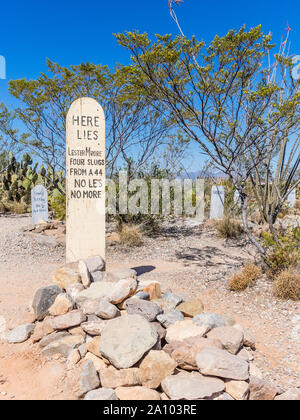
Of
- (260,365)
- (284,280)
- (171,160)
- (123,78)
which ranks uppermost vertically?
(123,78)

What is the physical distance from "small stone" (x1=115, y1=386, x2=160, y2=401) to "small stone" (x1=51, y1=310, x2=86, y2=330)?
98 cm

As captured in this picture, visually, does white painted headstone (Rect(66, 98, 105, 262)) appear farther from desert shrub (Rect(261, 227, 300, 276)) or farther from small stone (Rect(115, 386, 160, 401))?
small stone (Rect(115, 386, 160, 401))

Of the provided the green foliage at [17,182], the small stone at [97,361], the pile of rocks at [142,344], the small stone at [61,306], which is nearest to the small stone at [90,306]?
the pile of rocks at [142,344]

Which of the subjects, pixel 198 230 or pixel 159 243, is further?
pixel 198 230

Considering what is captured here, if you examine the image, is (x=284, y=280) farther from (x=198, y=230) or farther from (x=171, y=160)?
(x=171, y=160)

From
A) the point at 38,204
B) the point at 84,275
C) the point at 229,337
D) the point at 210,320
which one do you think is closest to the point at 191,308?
the point at 210,320

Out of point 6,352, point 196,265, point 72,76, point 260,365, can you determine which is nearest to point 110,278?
point 6,352

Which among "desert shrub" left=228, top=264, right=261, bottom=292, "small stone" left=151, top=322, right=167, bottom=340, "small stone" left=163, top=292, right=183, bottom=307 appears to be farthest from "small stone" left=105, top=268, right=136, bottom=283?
"desert shrub" left=228, top=264, right=261, bottom=292

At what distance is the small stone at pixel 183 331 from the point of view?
288 cm

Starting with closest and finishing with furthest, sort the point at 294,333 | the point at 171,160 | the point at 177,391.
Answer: the point at 177,391
the point at 294,333
the point at 171,160

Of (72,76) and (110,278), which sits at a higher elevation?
(72,76)

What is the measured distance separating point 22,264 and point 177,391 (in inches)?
181

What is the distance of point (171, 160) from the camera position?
11547 millimetres

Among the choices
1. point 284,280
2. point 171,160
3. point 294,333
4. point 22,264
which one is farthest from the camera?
point 171,160
